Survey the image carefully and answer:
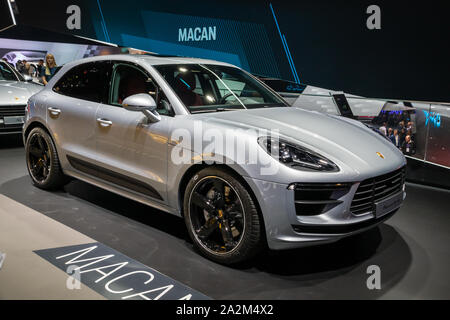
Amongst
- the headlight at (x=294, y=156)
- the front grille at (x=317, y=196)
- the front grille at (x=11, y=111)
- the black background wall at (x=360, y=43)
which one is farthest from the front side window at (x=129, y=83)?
the black background wall at (x=360, y=43)

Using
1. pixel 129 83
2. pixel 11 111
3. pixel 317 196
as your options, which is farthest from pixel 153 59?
pixel 11 111

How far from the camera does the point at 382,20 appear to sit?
24.8ft

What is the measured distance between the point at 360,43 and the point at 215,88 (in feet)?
15.3

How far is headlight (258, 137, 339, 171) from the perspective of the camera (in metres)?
2.88

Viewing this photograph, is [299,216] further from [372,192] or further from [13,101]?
[13,101]

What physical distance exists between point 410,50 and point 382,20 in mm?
709

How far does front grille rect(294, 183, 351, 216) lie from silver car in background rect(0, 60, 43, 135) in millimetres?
6133

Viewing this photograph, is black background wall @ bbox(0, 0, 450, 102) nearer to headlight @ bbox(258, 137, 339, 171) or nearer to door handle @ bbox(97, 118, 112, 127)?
headlight @ bbox(258, 137, 339, 171)

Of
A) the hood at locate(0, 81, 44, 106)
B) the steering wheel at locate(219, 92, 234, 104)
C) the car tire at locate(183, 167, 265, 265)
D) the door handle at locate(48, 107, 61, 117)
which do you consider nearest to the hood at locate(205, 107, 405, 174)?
the steering wheel at locate(219, 92, 234, 104)

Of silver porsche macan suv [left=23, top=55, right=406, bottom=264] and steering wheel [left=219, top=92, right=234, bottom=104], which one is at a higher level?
steering wheel [left=219, top=92, right=234, bottom=104]

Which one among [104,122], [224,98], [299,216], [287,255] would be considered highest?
[224,98]

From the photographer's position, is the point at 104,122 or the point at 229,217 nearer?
the point at 229,217

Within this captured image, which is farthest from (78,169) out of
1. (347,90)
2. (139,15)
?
(139,15)

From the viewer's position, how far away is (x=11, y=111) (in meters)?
7.45
